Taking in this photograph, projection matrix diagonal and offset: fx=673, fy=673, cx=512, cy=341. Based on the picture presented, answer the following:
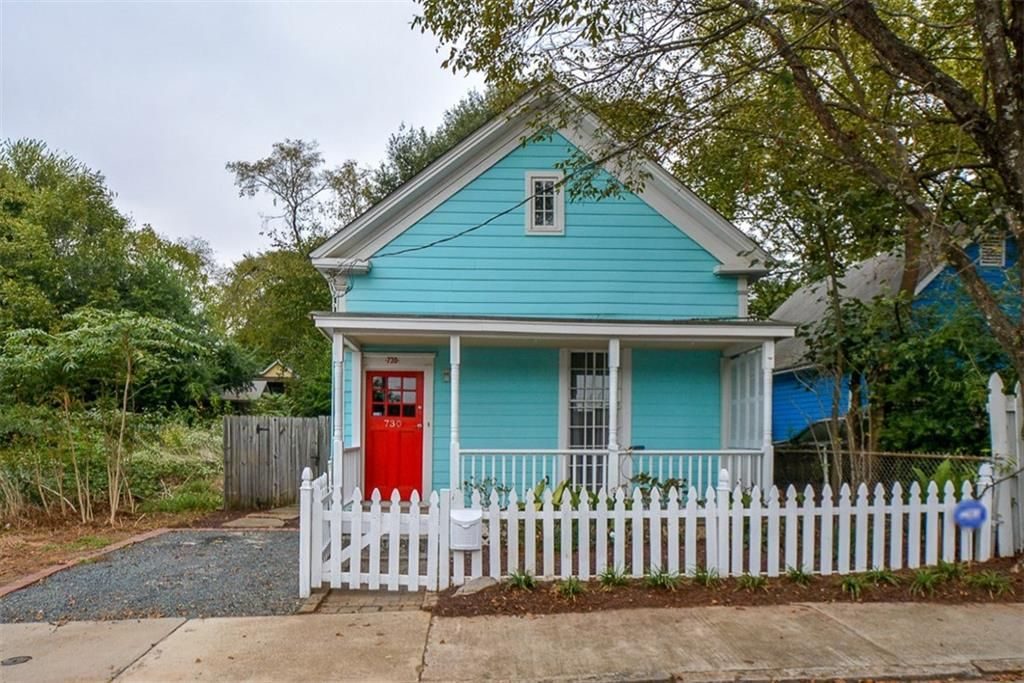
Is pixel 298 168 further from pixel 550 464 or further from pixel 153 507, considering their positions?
pixel 550 464

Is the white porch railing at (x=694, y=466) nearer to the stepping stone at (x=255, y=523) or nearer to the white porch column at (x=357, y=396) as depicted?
the white porch column at (x=357, y=396)

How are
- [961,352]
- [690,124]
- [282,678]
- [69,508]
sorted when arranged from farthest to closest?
[69,508] → [961,352] → [690,124] → [282,678]

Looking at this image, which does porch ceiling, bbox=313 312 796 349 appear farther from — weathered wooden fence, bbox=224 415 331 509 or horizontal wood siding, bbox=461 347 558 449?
weathered wooden fence, bbox=224 415 331 509

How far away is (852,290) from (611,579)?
12.4m

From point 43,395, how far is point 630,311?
8.25 metres

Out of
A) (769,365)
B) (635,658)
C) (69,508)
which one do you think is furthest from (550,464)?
(69,508)

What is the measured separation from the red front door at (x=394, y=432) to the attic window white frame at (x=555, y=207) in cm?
282

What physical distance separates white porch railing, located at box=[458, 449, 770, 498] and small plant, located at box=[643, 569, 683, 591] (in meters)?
2.55

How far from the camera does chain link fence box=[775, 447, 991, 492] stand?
6820 mm

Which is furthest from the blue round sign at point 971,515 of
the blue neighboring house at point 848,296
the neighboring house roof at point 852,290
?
the neighboring house roof at point 852,290

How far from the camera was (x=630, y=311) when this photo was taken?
33.1ft

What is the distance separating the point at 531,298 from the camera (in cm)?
1008

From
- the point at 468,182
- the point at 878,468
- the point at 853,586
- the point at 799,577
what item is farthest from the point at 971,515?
the point at 468,182

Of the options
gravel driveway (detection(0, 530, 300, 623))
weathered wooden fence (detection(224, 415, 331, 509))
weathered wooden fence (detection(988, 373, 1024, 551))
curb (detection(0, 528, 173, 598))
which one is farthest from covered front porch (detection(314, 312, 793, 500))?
weathered wooden fence (detection(988, 373, 1024, 551))
